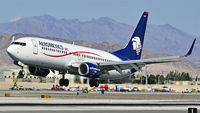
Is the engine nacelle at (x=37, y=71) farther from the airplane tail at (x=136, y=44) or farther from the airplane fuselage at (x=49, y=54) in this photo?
the airplane tail at (x=136, y=44)

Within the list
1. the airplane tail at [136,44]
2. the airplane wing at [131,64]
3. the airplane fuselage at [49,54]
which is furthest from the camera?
the airplane tail at [136,44]

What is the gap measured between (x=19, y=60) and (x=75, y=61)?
32.2ft

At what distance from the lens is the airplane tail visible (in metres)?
84.1

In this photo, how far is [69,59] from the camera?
227ft

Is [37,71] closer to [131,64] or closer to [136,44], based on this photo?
[131,64]

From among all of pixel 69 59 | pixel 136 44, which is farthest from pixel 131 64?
pixel 136 44

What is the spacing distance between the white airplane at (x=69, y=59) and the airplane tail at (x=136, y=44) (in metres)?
0.19

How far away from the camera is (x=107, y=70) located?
76.4m

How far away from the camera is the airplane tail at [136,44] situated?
8412cm

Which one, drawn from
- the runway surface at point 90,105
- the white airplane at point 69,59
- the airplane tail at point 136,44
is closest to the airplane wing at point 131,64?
the white airplane at point 69,59

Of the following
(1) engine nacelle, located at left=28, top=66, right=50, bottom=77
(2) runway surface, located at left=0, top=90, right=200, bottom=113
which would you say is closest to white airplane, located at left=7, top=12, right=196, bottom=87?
(1) engine nacelle, located at left=28, top=66, right=50, bottom=77

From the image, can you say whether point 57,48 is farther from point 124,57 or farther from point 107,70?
point 124,57

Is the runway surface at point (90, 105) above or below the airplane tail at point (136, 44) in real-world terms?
below

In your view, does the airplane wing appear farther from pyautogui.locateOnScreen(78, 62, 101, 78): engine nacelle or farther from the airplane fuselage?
pyautogui.locateOnScreen(78, 62, 101, 78): engine nacelle
